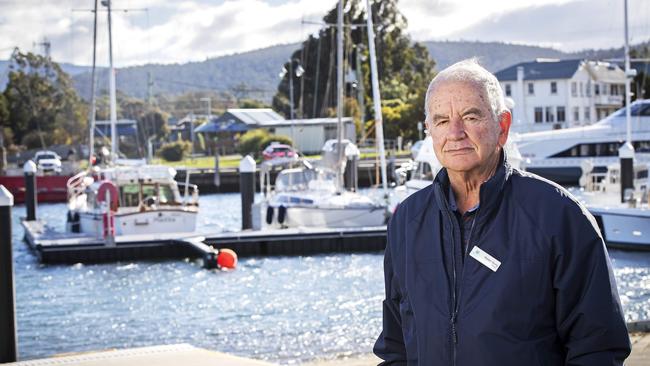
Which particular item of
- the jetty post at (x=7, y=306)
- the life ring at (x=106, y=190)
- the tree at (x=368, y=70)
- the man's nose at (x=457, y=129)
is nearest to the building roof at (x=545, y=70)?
the tree at (x=368, y=70)

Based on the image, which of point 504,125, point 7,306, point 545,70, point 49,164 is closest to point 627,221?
point 7,306

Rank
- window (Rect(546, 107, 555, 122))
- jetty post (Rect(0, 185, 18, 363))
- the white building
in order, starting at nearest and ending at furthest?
jetty post (Rect(0, 185, 18, 363)) → window (Rect(546, 107, 555, 122)) → the white building

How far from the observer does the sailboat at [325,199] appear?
103ft

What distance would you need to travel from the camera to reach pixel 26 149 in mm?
92125

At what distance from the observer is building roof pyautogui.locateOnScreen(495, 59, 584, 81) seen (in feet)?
278

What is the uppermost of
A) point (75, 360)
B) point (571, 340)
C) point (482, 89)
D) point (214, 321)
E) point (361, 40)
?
point (361, 40)

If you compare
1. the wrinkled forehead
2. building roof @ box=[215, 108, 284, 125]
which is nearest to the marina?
the wrinkled forehead

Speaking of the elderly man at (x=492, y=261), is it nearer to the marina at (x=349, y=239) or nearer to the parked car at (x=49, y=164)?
the marina at (x=349, y=239)

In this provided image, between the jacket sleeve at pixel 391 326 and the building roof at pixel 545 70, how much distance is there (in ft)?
266

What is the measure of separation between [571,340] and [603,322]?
0.11 meters

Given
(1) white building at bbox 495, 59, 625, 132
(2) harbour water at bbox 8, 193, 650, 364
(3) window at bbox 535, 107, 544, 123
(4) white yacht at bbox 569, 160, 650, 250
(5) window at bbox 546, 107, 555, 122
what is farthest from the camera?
(3) window at bbox 535, 107, 544, 123

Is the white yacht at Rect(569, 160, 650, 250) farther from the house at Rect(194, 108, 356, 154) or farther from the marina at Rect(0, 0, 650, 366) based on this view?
the house at Rect(194, 108, 356, 154)

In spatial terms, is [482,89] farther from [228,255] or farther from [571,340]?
[228,255]

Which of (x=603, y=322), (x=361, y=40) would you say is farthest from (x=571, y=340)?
(x=361, y=40)
